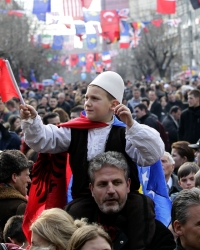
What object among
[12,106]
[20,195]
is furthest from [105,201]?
[12,106]

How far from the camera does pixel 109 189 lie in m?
5.23

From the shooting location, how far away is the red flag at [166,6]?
2331 cm

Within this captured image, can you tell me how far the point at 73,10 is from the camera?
25.5 m

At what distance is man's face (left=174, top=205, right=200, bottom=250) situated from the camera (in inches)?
201

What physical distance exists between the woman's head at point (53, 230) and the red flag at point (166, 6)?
19.0 meters

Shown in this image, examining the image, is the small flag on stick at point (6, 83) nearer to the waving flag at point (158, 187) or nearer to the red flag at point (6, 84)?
the red flag at point (6, 84)

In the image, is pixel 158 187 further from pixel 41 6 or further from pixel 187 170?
pixel 41 6

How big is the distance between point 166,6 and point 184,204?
18890 mm

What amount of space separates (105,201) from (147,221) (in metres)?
0.33

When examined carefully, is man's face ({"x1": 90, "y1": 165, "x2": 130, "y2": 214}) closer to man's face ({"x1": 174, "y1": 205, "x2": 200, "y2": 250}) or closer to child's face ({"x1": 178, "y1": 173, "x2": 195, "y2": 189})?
man's face ({"x1": 174, "y1": 205, "x2": 200, "y2": 250})

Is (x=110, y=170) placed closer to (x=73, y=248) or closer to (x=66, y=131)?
(x=66, y=131)

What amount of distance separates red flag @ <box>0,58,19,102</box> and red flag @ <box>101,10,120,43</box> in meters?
25.8

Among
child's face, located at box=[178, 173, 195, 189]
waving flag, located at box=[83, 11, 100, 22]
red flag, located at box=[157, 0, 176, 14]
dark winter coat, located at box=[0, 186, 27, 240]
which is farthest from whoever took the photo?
waving flag, located at box=[83, 11, 100, 22]

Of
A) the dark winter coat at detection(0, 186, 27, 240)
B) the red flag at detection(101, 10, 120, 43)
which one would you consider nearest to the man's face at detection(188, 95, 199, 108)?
the dark winter coat at detection(0, 186, 27, 240)
